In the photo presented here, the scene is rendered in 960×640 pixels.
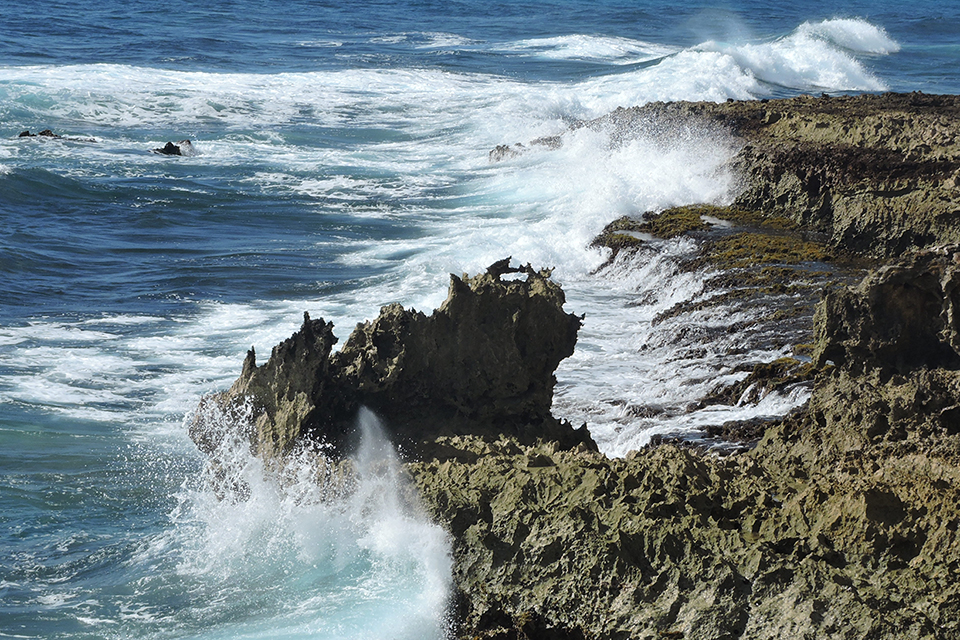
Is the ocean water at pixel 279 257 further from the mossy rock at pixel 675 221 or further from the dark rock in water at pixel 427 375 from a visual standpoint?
the mossy rock at pixel 675 221

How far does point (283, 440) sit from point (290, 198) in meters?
13.0

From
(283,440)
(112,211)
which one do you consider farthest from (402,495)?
(112,211)

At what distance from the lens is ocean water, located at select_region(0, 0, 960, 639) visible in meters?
5.94

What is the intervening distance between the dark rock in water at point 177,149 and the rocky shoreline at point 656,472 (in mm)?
16241

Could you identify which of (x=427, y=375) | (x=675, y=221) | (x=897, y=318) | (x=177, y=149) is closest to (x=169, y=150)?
(x=177, y=149)

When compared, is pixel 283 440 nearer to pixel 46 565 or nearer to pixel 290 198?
pixel 46 565

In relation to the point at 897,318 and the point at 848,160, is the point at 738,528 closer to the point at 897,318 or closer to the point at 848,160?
the point at 897,318

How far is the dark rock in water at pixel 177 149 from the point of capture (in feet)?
72.9

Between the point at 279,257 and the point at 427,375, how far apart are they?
8.71 metres

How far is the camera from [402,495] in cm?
570

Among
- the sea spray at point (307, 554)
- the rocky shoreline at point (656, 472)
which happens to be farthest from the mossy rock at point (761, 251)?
the sea spray at point (307, 554)

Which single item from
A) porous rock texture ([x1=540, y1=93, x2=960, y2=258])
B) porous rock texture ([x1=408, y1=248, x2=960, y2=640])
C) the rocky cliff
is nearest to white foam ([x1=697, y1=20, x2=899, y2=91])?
porous rock texture ([x1=540, y1=93, x2=960, y2=258])

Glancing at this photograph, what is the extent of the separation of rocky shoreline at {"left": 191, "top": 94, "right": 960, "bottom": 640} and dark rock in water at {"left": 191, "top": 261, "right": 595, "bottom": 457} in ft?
0.04

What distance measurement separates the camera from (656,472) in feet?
16.5
